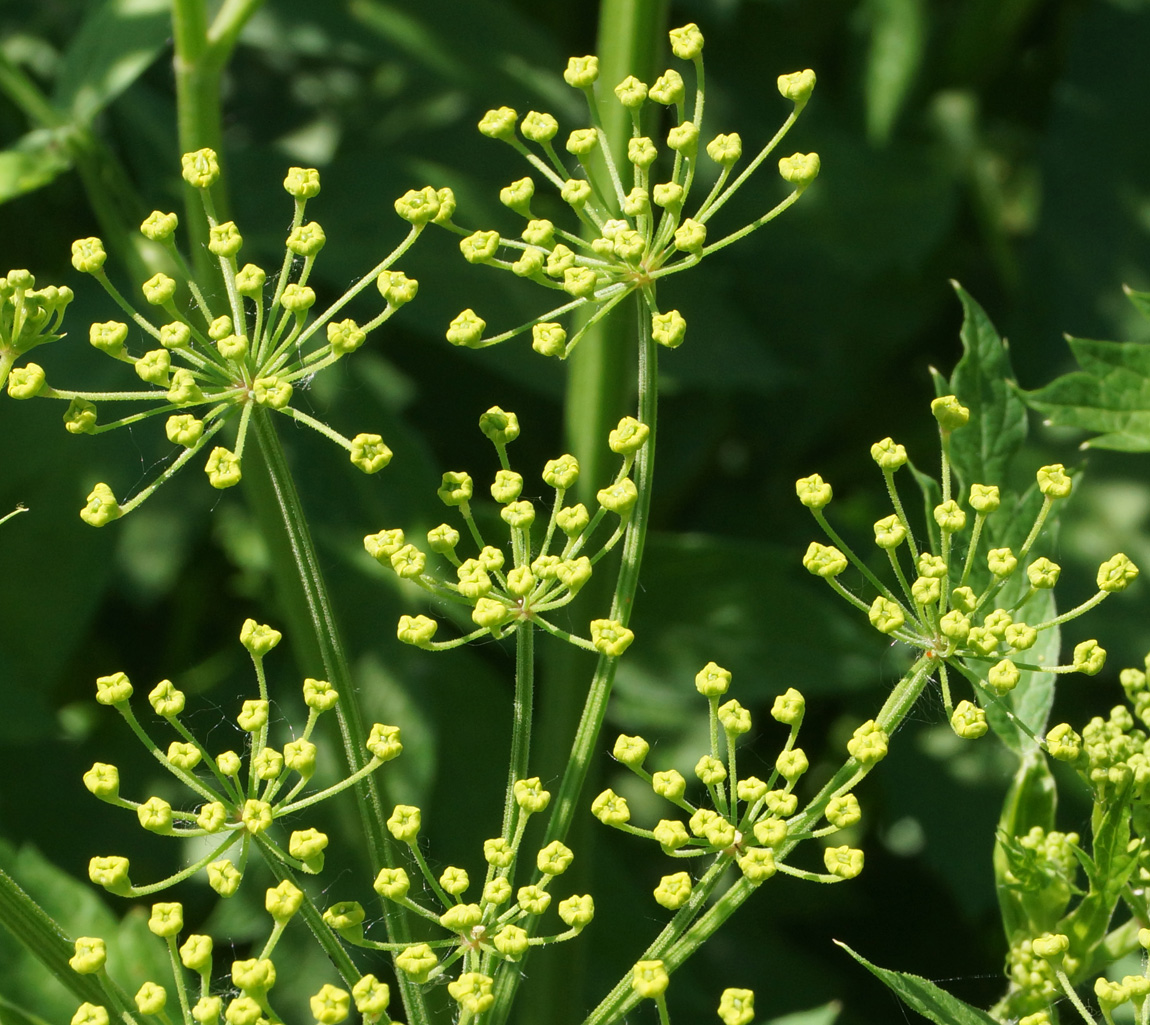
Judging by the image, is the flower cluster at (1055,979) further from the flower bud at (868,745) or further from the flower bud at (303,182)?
the flower bud at (303,182)

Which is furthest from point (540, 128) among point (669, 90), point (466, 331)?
point (466, 331)

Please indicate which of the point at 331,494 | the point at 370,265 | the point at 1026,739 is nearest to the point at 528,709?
the point at 1026,739

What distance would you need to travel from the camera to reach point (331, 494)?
9.86ft

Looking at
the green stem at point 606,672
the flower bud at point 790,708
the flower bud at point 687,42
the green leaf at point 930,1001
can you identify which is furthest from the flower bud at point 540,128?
the green leaf at point 930,1001

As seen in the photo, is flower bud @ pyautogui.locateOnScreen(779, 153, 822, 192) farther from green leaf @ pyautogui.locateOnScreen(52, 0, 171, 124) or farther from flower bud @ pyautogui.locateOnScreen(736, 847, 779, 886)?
green leaf @ pyautogui.locateOnScreen(52, 0, 171, 124)

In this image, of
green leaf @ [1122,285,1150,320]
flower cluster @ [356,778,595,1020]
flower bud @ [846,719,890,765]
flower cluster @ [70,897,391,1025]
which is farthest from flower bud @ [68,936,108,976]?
green leaf @ [1122,285,1150,320]

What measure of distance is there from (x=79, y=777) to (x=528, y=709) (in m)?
1.46

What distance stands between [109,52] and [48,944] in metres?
1.70

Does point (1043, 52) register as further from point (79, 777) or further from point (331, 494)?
point (79, 777)

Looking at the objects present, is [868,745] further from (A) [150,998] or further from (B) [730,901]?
(A) [150,998]

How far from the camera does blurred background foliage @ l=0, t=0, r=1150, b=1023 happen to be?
289 centimetres

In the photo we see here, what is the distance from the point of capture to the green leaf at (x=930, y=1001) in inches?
71.1

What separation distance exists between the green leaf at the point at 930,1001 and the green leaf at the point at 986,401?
824mm

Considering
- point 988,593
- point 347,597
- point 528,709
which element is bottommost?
point 347,597
